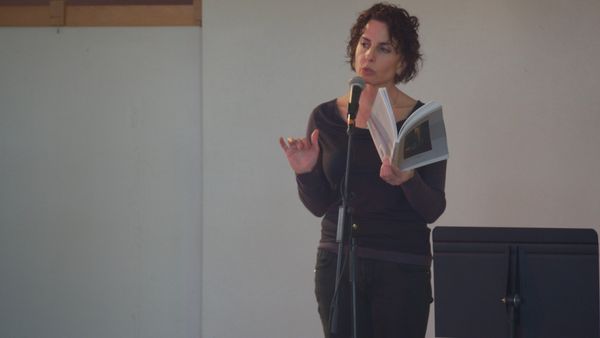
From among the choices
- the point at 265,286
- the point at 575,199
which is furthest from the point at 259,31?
the point at 575,199

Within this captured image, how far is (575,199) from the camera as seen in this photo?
4086 mm

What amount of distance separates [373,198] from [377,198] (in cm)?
1

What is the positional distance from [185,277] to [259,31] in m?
1.39

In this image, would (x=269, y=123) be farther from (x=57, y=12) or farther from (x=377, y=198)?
(x=377, y=198)

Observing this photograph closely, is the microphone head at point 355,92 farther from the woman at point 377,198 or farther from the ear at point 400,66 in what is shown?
the ear at point 400,66

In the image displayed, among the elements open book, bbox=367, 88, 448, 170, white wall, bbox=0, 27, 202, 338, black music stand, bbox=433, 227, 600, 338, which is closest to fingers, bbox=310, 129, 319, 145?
open book, bbox=367, 88, 448, 170

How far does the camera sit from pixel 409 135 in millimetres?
2359

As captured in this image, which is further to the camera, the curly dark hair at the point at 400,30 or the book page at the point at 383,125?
the curly dark hair at the point at 400,30

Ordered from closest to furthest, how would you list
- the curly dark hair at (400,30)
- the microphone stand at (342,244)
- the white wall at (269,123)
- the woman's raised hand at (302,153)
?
the microphone stand at (342,244) → the woman's raised hand at (302,153) → the curly dark hair at (400,30) → the white wall at (269,123)

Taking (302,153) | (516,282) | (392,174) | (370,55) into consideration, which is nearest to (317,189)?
(302,153)

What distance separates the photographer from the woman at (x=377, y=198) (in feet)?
7.97

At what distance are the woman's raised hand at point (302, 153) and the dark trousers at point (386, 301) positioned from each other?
348mm

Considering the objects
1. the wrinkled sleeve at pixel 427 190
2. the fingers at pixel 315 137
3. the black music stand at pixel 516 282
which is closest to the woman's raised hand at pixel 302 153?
the fingers at pixel 315 137

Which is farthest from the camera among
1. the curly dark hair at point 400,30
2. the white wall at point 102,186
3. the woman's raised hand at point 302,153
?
the white wall at point 102,186
